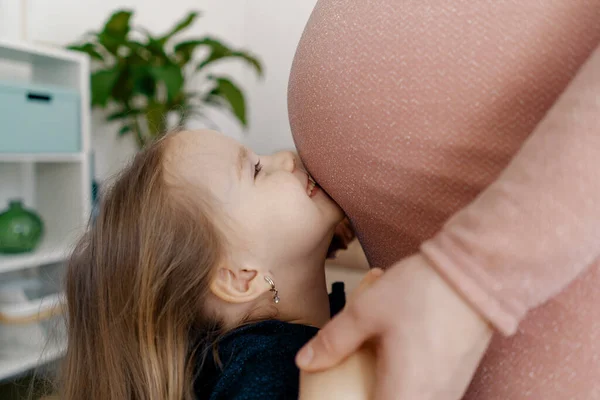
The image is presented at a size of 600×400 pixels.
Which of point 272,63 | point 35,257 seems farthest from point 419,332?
point 272,63

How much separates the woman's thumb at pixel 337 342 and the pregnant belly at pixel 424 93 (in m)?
0.15

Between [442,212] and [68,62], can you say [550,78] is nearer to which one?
[442,212]

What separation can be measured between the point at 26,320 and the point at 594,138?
163 centimetres

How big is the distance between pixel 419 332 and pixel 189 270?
402 mm

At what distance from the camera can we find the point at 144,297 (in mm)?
665

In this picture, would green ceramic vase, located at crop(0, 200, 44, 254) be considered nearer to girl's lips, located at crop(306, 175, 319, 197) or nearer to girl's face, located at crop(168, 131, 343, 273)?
girl's face, located at crop(168, 131, 343, 273)

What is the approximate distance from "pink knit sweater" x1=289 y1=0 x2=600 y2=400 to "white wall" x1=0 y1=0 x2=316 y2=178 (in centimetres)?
185

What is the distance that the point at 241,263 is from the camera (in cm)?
71

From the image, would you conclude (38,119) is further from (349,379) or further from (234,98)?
(349,379)

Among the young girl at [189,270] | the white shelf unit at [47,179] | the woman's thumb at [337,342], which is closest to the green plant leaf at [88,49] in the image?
the white shelf unit at [47,179]

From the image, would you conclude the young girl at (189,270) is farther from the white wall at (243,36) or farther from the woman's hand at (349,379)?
the white wall at (243,36)

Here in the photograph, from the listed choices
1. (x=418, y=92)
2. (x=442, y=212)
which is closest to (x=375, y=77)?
(x=418, y=92)

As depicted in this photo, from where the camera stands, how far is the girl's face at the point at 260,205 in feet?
2.27

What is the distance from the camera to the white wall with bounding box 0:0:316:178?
85.5 inches
